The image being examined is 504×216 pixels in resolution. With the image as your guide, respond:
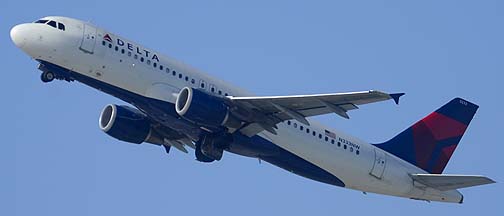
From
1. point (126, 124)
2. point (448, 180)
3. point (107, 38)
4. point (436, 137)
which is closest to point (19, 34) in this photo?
point (107, 38)

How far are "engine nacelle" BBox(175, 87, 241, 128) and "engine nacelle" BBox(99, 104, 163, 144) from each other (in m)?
5.82

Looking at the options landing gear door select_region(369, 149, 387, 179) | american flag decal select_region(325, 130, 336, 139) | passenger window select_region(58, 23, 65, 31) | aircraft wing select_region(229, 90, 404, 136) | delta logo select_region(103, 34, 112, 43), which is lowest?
landing gear door select_region(369, 149, 387, 179)

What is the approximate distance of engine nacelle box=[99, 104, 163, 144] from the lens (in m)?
49.8

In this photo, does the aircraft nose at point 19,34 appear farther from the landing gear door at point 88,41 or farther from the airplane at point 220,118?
the landing gear door at point 88,41

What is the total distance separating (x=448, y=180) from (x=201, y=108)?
1269 centimetres

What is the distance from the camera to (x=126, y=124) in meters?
49.8

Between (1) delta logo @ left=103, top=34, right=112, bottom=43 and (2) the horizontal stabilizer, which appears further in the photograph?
(2) the horizontal stabilizer

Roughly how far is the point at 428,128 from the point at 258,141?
10791 millimetres

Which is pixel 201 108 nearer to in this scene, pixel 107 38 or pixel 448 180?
pixel 107 38

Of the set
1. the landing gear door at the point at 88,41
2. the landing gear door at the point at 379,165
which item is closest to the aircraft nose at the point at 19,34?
the landing gear door at the point at 88,41

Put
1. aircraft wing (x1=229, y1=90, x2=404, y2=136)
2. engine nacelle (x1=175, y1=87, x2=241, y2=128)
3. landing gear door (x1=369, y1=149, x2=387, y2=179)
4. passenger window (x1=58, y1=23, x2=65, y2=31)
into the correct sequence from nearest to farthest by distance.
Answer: aircraft wing (x1=229, y1=90, x2=404, y2=136)
engine nacelle (x1=175, y1=87, x2=241, y2=128)
passenger window (x1=58, y1=23, x2=65, y2=31)
landing gear door (x1=369, y1=149, x2=387, y2=179)

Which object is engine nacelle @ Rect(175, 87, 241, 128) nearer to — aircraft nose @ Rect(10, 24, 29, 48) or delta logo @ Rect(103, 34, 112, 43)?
delta logo @ Rect(103, 34, 112, 43)

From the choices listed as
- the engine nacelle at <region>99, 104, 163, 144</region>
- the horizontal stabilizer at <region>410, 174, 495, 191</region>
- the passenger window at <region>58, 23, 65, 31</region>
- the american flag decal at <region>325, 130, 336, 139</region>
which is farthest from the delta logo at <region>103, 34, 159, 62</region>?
the horizontal stabilizer at <region>410, 174, 495, 191</region>

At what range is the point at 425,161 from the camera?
174 feet
